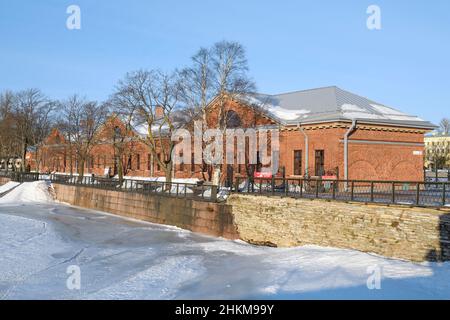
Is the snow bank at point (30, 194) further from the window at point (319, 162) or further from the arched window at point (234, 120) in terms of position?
the window at point (319, 162)

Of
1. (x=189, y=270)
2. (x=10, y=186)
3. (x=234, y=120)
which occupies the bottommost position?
(x=189, y=270)

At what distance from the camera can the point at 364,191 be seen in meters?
17.7

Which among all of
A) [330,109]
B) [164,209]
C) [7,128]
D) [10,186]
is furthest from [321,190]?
[7,128]

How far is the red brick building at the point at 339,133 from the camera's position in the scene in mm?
26766

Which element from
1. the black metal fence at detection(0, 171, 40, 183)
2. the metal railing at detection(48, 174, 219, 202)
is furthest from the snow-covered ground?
the black metal fence at detection(0, 171, 40, 183)

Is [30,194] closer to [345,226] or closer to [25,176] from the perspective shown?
[25,176]

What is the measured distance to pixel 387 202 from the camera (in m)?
14.9

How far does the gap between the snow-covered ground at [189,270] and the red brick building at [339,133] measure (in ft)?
33.1

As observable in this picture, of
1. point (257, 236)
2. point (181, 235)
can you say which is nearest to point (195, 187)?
point (181, 235)

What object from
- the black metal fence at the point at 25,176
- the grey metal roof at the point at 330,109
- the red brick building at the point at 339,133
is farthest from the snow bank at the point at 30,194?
the grey metal roof at the point at 330,109

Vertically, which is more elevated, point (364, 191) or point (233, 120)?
point (233, 120)

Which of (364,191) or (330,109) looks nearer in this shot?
(364,191)

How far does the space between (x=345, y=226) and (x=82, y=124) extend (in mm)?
37523

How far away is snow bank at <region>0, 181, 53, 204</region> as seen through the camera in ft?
127
